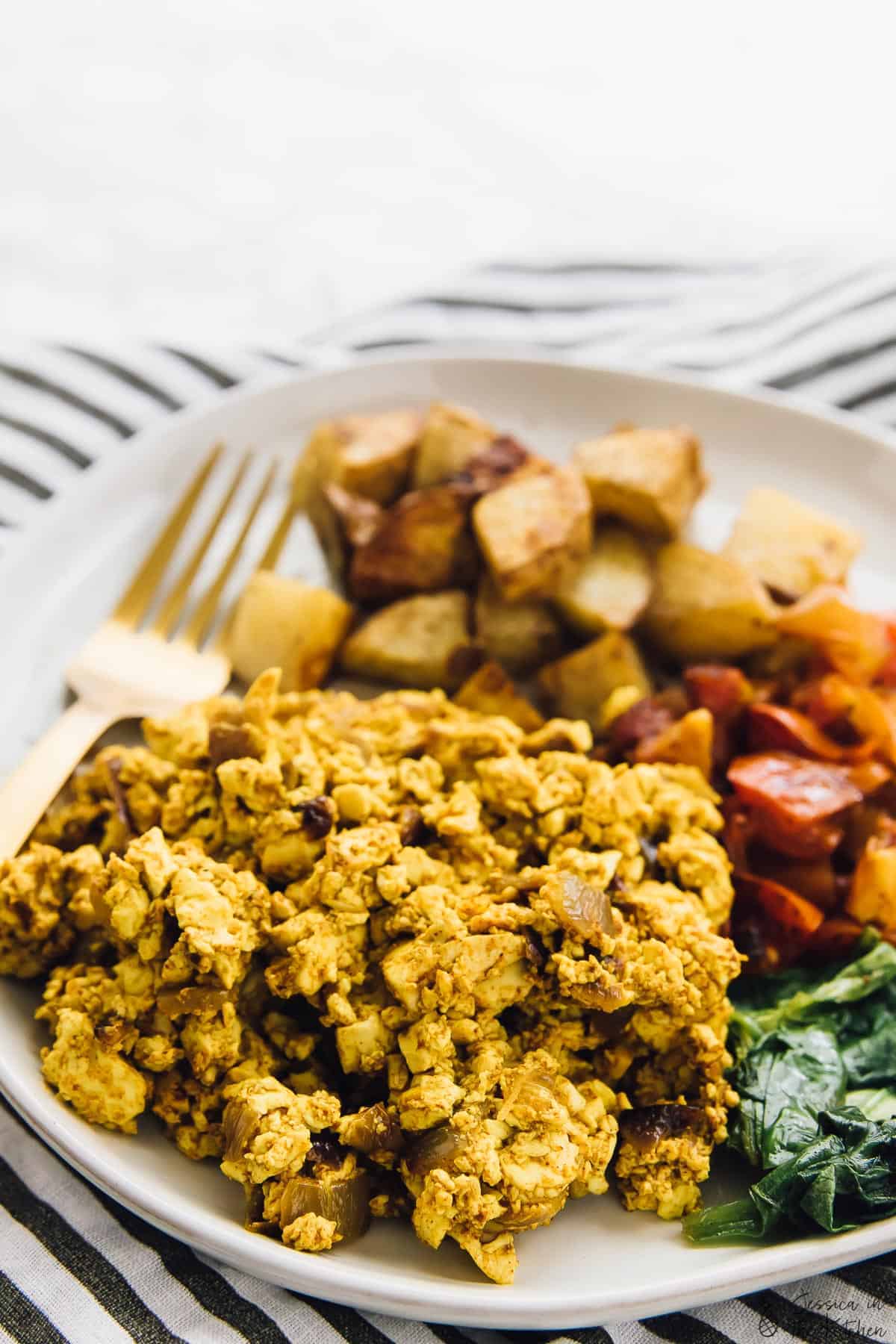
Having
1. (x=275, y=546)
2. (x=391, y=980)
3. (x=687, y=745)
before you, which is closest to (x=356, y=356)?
(x=275, y=546)

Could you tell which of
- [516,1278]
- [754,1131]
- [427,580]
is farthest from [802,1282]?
[427,580]

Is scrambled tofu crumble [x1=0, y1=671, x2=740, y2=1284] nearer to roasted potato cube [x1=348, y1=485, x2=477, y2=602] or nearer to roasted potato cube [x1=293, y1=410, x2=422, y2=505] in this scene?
roasted potato cube [x1=348, y1=485, x2=477, y2=602]

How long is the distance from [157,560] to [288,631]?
0.45 meters

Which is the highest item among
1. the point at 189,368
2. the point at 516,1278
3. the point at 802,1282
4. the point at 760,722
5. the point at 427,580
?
the point at 189,368

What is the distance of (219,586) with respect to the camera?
3463 mm

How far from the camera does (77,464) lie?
160 inches

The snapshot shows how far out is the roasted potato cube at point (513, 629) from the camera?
3.36m

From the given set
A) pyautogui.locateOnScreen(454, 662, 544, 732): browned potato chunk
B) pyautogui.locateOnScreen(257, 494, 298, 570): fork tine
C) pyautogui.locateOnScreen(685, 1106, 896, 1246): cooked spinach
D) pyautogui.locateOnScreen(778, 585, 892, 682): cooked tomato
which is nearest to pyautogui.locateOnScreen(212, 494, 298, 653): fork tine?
pyautogui.locateOnScreen(257, 494, 298, 570): fork tine

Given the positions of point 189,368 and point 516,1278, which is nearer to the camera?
point 516,1278

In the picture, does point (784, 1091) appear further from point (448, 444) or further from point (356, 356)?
point (356, 356)

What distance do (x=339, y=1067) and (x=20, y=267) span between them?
386 centimetres

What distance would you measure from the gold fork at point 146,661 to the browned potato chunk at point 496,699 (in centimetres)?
59

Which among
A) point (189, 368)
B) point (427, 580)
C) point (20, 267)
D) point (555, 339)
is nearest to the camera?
point (427, 580)

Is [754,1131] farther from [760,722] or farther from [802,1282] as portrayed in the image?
[760,722]
